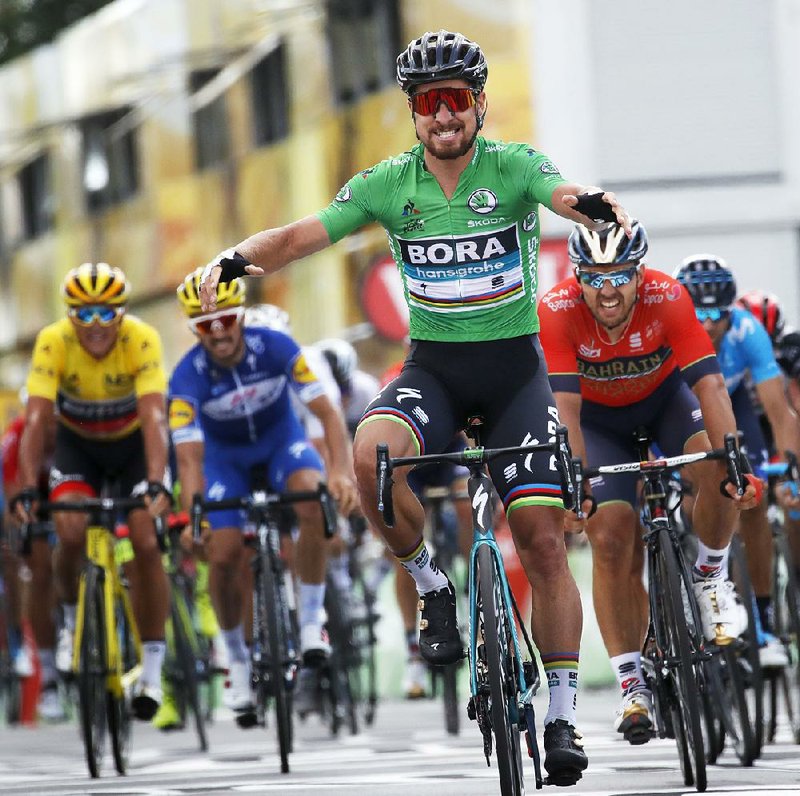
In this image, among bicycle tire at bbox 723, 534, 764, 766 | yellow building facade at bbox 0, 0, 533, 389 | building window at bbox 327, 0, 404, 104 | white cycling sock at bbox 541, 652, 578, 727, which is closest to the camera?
white cycling sock at bbox 541, 652, 578, 727

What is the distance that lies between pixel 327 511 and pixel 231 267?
3.86m

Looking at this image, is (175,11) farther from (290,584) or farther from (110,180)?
(290,584)

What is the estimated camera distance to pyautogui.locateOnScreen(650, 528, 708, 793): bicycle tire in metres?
8.02

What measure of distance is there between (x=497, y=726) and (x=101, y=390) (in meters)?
5.50

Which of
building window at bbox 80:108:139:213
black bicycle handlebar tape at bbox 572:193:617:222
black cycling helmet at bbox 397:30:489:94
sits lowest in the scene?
black bicycle handlebar tape at bbox 572:193:617:222

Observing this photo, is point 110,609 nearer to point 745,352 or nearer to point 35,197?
point 745,352

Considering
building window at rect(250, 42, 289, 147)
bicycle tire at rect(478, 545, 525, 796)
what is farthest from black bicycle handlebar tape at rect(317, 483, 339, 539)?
building window at rect(250, 42, 289, 147)

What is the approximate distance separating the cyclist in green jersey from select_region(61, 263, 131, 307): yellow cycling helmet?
4041 millimetres

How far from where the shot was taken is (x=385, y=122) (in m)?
24.5

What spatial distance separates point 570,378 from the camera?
8.92 meters

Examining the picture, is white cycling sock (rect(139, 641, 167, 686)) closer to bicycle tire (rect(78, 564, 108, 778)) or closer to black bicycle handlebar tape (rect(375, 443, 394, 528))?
bicycle tire (rect(78, 564, 108, 778))

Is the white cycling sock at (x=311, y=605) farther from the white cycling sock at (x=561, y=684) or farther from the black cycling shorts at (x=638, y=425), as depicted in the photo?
the white cycling sock at (x=561, y=684)

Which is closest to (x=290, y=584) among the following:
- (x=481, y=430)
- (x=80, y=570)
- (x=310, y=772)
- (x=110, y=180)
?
(x=80, y=570)

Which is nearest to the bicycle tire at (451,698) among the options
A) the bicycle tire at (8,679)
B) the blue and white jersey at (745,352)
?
the blue and white jersey at (745,352)
